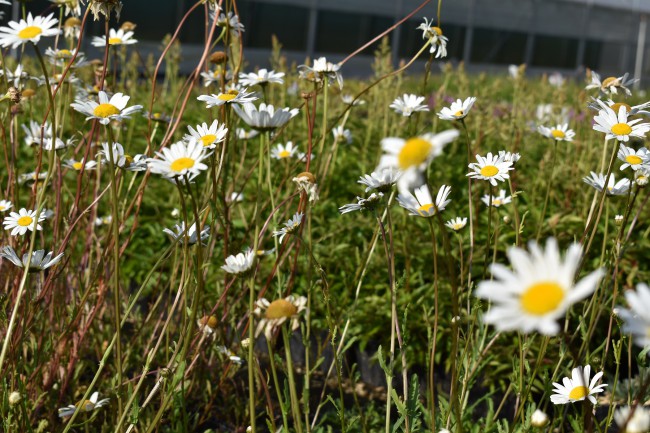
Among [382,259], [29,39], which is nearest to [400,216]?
[382,259]

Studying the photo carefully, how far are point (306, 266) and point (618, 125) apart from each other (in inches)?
52.2

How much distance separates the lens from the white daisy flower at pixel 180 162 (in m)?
0.98

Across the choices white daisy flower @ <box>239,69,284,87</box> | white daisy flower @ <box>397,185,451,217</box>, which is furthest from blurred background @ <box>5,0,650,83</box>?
white daisy flower @ <box>397,185,451,217</box>

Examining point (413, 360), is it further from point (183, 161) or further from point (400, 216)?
point (183, 161)

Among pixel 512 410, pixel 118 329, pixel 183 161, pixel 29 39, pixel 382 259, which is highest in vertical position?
pixel 29 39

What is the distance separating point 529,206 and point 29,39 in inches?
77.4

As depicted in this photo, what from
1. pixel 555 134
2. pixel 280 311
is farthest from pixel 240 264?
pixel 555 134

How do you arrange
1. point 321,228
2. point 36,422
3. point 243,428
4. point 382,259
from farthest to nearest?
1. point 321,228
2. point 382,259
3. point 243,428
4. point 36,422

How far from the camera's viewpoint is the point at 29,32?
4.10ft

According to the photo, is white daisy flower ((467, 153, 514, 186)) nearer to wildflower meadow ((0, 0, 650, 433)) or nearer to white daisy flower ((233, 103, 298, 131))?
wildflower meadow ((0, 0, 650, 433))

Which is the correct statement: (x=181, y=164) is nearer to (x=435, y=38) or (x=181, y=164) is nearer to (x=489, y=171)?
(x=489, y=171)

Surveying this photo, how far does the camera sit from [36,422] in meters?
1.71

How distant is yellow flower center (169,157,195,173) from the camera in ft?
3.25

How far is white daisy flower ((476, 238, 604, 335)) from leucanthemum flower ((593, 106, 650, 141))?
768 millimetres
